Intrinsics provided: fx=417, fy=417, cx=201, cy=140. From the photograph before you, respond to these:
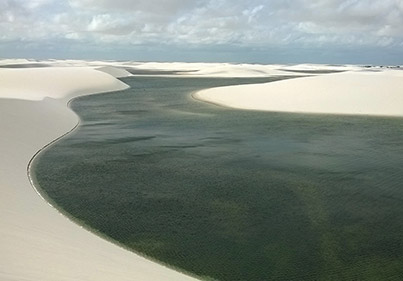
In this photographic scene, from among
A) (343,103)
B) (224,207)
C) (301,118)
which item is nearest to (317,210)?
(224,207)

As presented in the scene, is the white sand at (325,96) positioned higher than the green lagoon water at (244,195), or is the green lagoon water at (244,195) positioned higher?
the white sand at (325,96)

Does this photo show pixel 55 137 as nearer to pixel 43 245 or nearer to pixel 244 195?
pixel 244 195

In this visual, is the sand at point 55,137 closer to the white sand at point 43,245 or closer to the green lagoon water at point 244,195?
the white sand at point 43,245

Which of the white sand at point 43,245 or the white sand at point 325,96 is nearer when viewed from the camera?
the white sand at point 43,245

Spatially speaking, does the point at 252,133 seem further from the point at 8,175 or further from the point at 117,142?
the point at 8,175

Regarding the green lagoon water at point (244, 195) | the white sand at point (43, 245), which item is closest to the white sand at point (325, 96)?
the green lagoon water at point (244, 195)

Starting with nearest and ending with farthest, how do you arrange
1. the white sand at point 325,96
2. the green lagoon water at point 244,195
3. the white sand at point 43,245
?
the white sand at point 43,245, the green lagoon water at point 244,195, the white sand at point 325,96

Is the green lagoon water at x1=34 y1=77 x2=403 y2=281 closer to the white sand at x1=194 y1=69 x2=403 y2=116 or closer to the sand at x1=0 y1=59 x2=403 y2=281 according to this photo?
the sand at x1=0 y1=59 x2=403 y2=281
